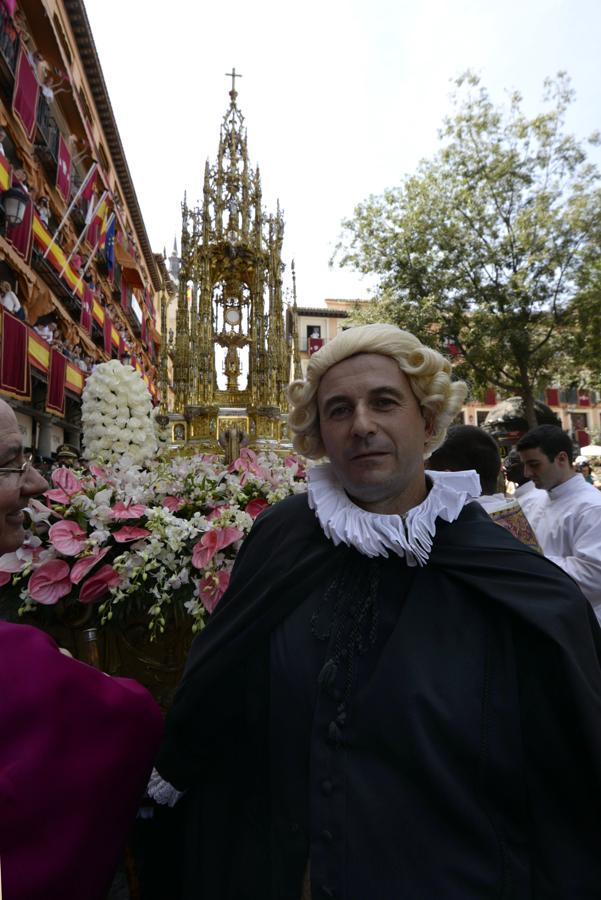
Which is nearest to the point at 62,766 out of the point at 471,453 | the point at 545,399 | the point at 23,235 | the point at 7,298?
the point at 471,453

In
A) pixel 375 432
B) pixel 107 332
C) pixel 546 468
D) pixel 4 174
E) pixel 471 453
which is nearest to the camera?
pixel 375 432

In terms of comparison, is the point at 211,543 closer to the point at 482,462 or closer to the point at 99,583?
the point at 99,583

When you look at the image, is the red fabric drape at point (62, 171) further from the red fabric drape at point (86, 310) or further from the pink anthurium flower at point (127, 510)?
the pink anthurium flower at point (127, 510)

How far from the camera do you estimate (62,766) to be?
1.27 metres

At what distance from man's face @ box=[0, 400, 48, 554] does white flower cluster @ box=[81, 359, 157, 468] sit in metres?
2.11

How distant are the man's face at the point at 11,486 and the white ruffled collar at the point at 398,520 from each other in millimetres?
890

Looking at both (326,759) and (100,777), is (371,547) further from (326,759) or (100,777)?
(100,777)

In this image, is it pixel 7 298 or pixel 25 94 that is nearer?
pixel 7 298

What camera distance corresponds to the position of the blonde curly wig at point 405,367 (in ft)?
5.26

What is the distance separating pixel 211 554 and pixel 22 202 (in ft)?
36.3

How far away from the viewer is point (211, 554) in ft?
6.73

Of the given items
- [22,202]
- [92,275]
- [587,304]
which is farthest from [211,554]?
[92,275]

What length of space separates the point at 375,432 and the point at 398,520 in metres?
0.27

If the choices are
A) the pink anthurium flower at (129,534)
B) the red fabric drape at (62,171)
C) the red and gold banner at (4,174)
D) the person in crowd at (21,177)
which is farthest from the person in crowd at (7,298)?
the pink anthurium flower at (129,534)
